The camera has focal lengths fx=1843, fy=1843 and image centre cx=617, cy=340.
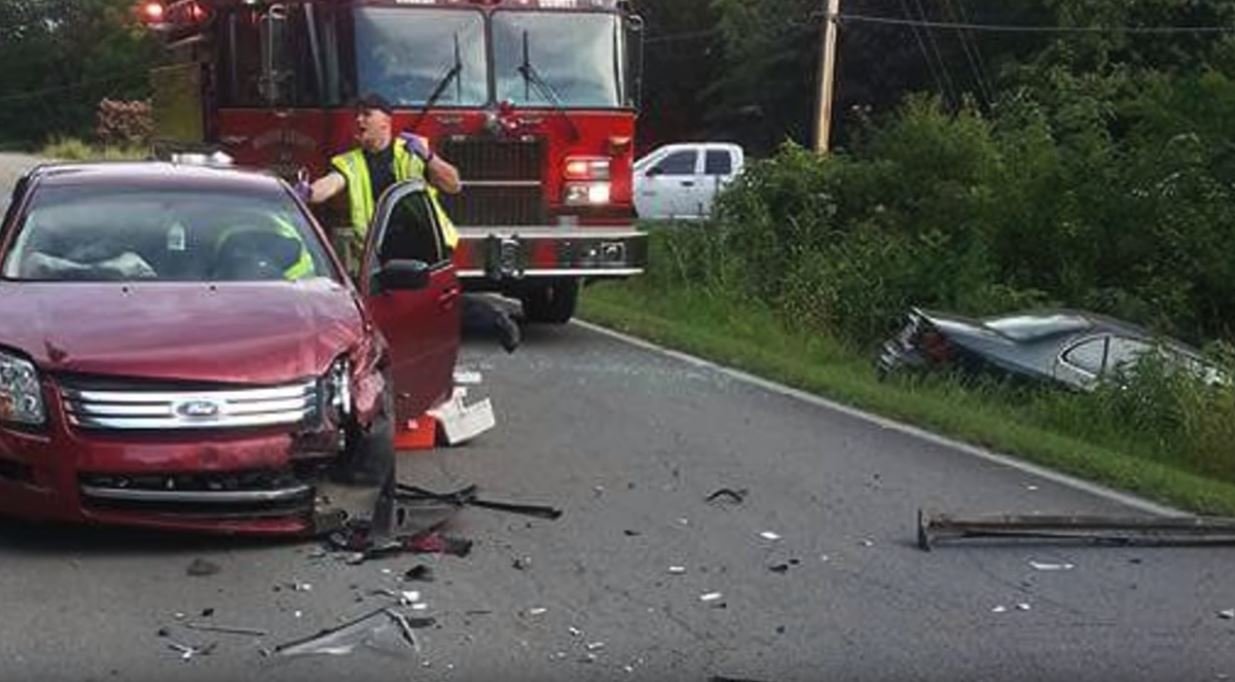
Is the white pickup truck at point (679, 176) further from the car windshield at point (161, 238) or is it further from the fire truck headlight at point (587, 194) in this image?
the car windshield at point (161, 238)

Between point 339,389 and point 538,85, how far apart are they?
26.0 ft

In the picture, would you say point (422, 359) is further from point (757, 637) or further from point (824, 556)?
→ point (757, 637)

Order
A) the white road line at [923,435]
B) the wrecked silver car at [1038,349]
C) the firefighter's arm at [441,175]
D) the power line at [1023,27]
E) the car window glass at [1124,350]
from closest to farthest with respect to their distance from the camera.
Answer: the white road line at [923,435]
the firefighter's arm at [441,175]
the wrecked silver car at [1038,349]
the car window glass at [1124,350]
the power line at [1023,27]

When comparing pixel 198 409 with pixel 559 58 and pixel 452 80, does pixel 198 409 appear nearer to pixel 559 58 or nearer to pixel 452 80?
pixel 452 80

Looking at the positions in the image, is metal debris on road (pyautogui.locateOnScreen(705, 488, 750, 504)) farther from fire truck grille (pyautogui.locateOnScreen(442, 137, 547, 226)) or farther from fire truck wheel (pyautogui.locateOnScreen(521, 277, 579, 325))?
fire truck wheel (pyautogui.locateOnScreen(521, 277, 579, 325))

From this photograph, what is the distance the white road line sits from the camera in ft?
30.7

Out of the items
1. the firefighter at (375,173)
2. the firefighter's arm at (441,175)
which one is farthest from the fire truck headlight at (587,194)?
the firefighter at (375,173)

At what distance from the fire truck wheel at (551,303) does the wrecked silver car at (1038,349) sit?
2.92 meters

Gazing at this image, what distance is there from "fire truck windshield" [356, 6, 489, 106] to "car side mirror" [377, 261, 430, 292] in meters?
5.93

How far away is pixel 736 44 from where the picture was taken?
6144cm

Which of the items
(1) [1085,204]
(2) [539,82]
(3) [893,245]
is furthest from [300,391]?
(1) [1085,204]

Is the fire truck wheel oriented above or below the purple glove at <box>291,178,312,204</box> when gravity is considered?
below

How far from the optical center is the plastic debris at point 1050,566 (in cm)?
752

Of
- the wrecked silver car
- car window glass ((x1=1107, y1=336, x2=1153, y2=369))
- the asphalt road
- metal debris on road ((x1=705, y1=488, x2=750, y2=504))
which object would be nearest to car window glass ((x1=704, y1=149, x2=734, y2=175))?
the wrecked silver car
